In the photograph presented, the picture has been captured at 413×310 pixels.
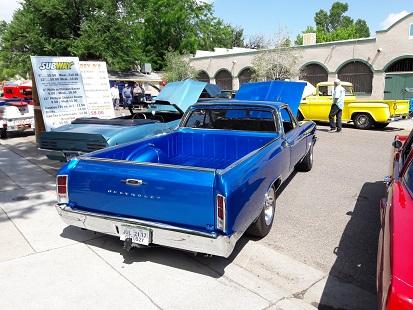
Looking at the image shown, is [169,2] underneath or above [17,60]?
above

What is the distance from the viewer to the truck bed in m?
5.09

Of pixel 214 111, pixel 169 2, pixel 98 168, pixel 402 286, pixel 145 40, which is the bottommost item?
pixel 402 286

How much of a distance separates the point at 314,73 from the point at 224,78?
8.69 meters

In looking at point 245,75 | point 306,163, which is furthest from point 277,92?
point 245,75

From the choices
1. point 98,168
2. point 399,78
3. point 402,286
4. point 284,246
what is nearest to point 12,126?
point 98,168

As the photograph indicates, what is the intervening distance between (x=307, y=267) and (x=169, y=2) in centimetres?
4572

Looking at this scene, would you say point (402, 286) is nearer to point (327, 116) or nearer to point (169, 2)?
point (327, 116)

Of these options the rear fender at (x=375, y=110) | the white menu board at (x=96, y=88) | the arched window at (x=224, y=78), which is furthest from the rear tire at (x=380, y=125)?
the arched window at (x=224, y=78)

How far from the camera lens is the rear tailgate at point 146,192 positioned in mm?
3193

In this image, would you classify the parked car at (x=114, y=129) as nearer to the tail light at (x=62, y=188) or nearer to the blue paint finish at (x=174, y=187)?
the blue paint finish at (x=174, y=187)

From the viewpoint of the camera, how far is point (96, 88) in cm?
962

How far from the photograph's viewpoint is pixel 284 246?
4.14 metres

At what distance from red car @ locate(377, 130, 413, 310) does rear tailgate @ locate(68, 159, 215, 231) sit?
1.38 m

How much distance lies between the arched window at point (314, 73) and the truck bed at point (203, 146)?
829 inches
